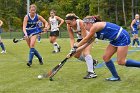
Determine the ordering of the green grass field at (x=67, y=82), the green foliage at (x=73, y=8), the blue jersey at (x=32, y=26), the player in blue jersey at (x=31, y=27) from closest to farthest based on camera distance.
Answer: the green grass field at (x=67, y=82) → the player in blue jersey at (x=31, y=27) → the blue jersey at (x=32, y=26) → the green foliage at (x=73, y=8)

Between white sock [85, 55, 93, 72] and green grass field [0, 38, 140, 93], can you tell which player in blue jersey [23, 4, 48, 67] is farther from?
white sock [85, 55, 93, 72]

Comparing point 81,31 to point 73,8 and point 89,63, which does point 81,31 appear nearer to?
point 89,63

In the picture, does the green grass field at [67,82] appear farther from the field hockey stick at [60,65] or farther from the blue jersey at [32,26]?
the blue jersey at [32,26]

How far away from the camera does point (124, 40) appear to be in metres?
8.50

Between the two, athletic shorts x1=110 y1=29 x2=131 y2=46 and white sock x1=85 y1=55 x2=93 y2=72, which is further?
white sock x1=85 y1=55 x2=93 y2=72

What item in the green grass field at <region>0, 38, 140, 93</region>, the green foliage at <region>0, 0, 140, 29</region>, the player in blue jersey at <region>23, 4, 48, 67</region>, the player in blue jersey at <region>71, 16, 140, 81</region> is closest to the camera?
the green grass field at <region>0, 38, 140, 93</region>

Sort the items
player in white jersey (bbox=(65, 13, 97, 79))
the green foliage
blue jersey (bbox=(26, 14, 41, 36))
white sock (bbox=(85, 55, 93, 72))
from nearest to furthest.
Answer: player in white jersey (bbox=(65, 13, 97, 79))
white sock (bbox=(85, 55, 93, 72))
blue jersey (bbox=(26, 14, 41, 36))
the green foliage

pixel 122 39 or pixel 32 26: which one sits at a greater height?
pixel 122 39

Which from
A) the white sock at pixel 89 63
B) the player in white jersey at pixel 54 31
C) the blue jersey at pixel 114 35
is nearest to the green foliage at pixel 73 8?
the player in white jersey at pixel 54 31

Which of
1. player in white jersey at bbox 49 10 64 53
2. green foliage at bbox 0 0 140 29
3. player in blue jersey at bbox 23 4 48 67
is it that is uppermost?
player in blue jersey at bbox 23 4 48 67

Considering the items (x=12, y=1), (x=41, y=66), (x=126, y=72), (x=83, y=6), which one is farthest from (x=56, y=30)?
(x=83, y=6)

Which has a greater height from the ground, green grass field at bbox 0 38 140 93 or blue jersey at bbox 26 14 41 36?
blue jersey at bbox 26 14 41 36

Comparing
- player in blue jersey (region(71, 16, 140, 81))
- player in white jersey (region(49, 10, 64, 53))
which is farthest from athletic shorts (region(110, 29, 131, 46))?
player in white jersey (region(49, 10, 64, 53))

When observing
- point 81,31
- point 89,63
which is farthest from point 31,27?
point 89,63
